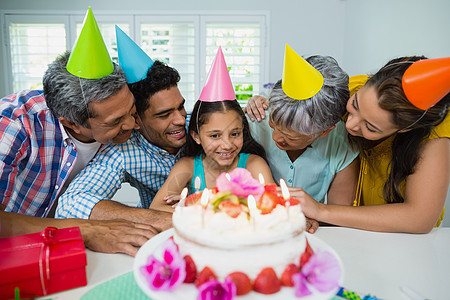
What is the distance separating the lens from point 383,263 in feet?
3.03

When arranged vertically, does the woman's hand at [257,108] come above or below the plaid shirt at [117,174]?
above

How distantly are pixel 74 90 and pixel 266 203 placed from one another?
2.93ft

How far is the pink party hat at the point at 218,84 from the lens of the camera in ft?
3.63

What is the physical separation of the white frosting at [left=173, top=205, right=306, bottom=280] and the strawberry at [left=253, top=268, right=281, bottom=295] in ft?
0.04

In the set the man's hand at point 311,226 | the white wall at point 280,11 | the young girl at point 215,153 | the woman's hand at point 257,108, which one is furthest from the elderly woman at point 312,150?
the white wall at point 280,11

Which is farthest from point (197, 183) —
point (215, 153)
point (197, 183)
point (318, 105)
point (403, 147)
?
point (403, 147)

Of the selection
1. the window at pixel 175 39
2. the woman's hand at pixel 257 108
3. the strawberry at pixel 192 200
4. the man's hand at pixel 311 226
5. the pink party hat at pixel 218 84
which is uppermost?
the window at pixel 175 39

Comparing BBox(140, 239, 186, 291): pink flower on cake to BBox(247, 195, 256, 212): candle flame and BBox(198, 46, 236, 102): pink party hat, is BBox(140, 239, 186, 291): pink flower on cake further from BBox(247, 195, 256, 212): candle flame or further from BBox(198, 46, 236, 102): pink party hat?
BBox(198, 46, 236, 102): pink party hat

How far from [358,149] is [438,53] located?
4.12 ft

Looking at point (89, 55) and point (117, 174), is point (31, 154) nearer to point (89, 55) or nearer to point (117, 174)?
point (117, 174)

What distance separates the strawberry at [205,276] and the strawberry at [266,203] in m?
0.16

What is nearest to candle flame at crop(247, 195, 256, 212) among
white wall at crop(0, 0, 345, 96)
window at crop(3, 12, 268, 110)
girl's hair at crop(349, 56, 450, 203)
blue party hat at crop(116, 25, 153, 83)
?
Answer: girl's hair at crop(349, 56, 450, 203)

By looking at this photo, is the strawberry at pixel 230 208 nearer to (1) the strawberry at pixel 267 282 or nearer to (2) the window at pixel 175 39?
(1) the strawberry at pixel 267 282

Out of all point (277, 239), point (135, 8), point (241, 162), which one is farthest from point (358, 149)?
point (135, 8)
